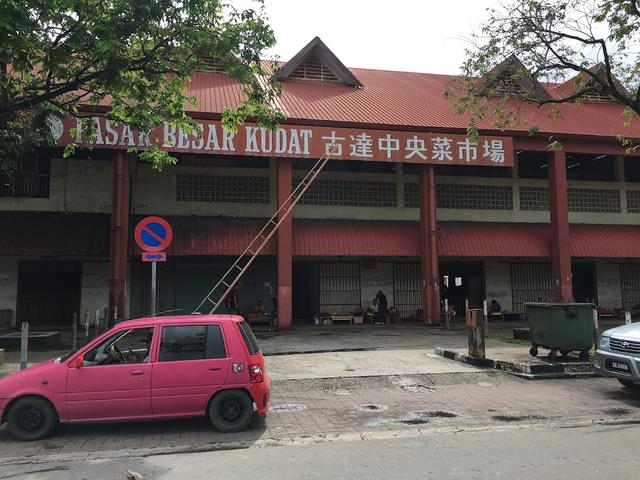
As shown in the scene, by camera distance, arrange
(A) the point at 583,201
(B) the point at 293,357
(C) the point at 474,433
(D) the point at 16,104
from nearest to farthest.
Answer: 1. (C) the point at 474,433
2. (D) the point at 16,104
3. (B) the point at 293,357
4. (A) the point at 583,201

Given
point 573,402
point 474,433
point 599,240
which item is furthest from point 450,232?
point 474,433

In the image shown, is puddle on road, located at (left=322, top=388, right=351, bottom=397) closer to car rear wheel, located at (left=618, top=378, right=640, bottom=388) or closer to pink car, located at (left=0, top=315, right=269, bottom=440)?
pink car, located at (left=0, top=315, right=269, bottom=440)

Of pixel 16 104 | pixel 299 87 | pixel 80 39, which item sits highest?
pixel 299 87

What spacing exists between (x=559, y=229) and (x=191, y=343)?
696 inches

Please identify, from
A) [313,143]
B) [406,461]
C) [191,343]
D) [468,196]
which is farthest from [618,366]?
[468,196]

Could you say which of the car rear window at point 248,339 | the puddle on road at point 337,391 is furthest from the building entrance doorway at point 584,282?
the car rear window at point 248,339

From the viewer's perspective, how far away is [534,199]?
22.5 meters

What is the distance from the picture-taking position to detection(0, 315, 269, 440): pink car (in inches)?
A: 251

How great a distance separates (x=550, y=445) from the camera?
19.5ft

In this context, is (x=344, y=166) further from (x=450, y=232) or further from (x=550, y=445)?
(x=550, y=445)

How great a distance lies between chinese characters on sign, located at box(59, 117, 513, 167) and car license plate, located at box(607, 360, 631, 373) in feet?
38.7

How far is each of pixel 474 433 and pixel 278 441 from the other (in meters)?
2.48

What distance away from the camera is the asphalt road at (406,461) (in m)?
5.05

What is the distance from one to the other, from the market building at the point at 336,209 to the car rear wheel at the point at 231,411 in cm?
1119
